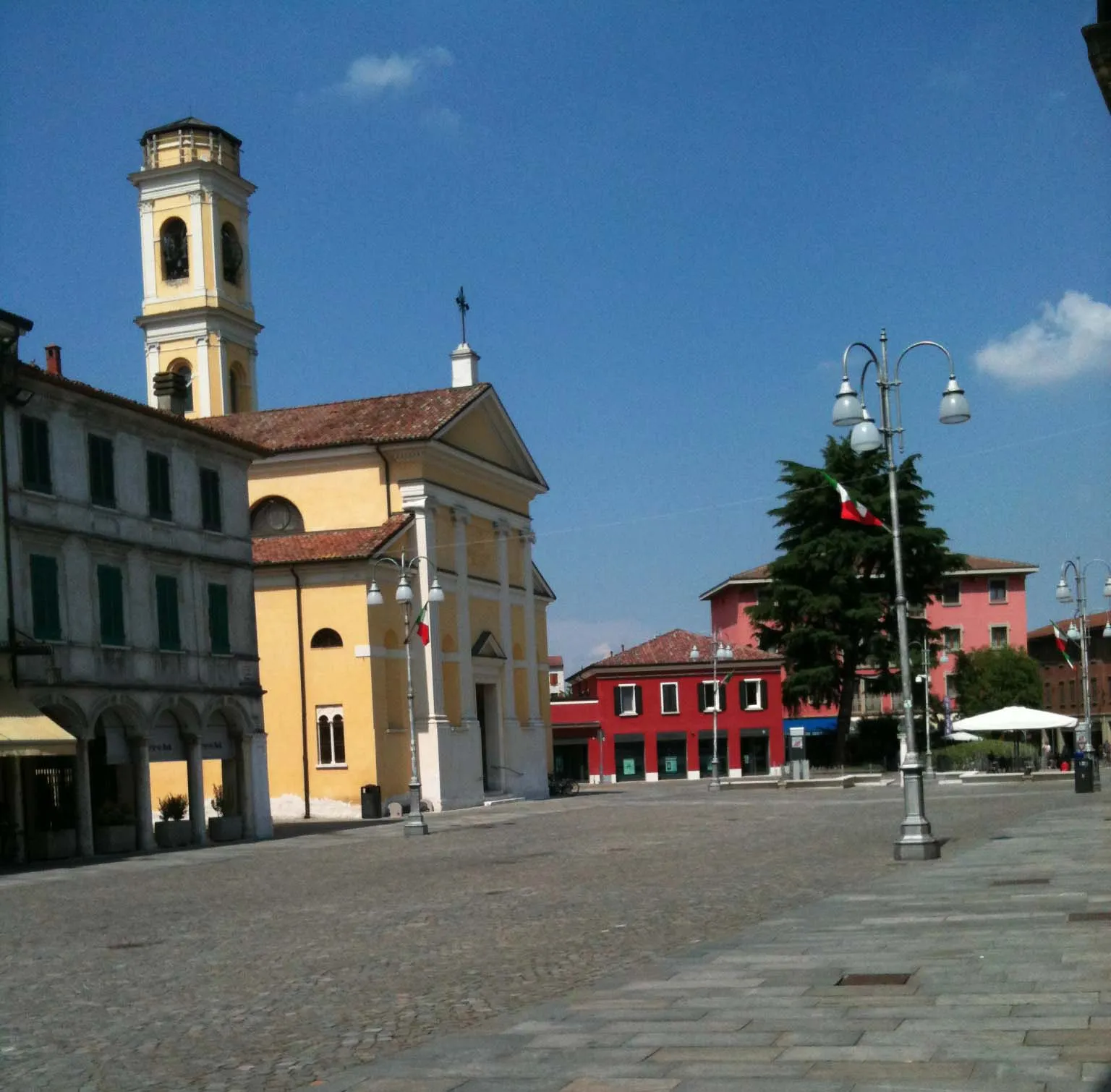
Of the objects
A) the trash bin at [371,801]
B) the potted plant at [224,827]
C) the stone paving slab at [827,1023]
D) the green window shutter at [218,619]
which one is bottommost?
the trash bin at [371,801]

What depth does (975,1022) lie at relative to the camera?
Answer: 8578 millimetres

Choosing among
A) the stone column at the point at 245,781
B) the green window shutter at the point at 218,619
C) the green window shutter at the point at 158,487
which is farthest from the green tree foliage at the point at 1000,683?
the green window shutter at the point at 158,487

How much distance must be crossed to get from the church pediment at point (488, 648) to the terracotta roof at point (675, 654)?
30.8 metres

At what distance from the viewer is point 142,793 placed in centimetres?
3522

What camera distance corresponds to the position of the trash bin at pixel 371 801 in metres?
48.1

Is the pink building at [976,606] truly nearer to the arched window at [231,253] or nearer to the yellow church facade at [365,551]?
the yellow church facade at [365,551]

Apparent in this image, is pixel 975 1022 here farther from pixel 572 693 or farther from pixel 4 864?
pixel 572 693

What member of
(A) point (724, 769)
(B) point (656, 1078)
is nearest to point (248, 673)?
(B) point (656, 1078)

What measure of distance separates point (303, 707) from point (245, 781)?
10344mm

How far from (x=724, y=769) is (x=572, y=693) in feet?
47.1

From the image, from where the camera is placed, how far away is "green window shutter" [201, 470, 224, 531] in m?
38.6

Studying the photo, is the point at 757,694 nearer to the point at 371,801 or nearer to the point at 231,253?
the point at 231,253

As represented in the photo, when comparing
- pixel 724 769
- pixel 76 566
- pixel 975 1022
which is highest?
pixel 76 566

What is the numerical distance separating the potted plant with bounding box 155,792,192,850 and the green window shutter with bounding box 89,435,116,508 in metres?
7.56
